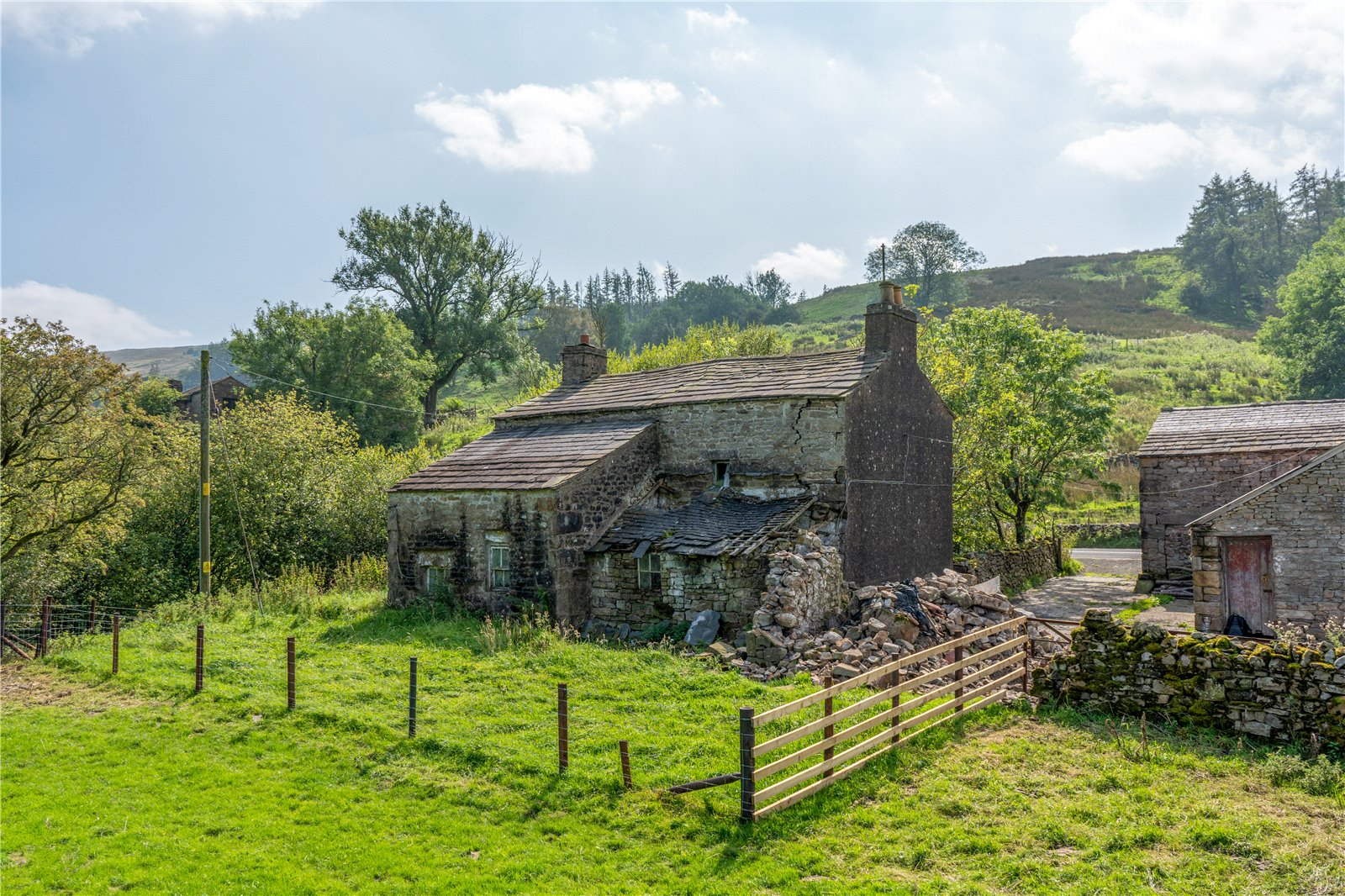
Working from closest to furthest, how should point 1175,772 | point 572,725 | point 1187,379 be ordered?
point 1175,772 < point 572,725 < point 1187,379

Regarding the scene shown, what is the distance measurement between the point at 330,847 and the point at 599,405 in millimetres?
13996

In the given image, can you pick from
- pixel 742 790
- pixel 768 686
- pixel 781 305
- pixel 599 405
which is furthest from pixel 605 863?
pixel 781 305

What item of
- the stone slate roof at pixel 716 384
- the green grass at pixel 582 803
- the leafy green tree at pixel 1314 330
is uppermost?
the leafy green tree at pixel 1314 330

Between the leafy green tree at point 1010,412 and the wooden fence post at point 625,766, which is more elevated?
the leafy green tree at point 1010,412

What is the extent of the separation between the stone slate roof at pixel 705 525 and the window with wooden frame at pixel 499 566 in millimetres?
1902

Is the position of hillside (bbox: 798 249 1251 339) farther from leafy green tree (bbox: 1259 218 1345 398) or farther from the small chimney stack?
the small chimney stack

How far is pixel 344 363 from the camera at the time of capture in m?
43.6

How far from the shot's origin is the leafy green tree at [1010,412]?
90.4 feet

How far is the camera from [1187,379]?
190ft

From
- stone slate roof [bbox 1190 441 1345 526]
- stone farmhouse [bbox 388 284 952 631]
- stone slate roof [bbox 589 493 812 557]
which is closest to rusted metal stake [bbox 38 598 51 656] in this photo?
stone farmhouse [bbox 388 284 952 631]

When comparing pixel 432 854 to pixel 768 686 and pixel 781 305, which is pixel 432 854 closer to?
pixel 768 686

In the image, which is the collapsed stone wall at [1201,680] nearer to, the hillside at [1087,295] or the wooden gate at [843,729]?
the wooden gate at [843,729]

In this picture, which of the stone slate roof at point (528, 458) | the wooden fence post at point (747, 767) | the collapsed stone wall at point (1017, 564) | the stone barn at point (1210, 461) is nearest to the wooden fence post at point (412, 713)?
the wooden fence post at point (747, 767)

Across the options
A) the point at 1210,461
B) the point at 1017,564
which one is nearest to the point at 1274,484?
the point at 1210,461
